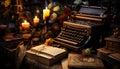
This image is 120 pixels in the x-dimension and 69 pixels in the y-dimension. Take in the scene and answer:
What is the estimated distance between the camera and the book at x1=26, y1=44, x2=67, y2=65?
306 centimetres

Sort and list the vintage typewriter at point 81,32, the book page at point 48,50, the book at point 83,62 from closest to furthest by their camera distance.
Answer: the book at point 83,62, the book page at point 48,50, the vintage typewriter at point 81,32

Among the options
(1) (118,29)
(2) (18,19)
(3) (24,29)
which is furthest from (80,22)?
(2) (18,19)

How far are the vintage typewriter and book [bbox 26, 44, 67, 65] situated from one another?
31 cm

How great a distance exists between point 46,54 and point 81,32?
0.87 m

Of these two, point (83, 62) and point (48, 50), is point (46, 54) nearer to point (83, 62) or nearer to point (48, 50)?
point (48, 50)

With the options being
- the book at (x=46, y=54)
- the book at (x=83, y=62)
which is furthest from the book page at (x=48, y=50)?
the book at (x=83, y=62)

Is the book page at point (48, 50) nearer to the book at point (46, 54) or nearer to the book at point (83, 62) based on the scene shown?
the book at point (46, 54)

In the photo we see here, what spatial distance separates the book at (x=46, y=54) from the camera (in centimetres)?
306

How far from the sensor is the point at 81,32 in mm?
3613

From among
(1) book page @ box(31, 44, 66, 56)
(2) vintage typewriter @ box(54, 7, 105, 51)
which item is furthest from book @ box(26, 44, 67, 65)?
(2) vintage typewriter @ box(54, 7, 105, 51)

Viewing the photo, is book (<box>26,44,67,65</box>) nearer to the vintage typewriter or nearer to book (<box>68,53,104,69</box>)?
book (<box>68,53,104,69</box>)

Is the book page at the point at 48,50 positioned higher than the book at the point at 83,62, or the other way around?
the book page at the point at 48,50

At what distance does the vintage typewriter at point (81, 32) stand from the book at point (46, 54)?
305 millimetres

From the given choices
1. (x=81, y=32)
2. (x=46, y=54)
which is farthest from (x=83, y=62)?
(x=81, y=32)
